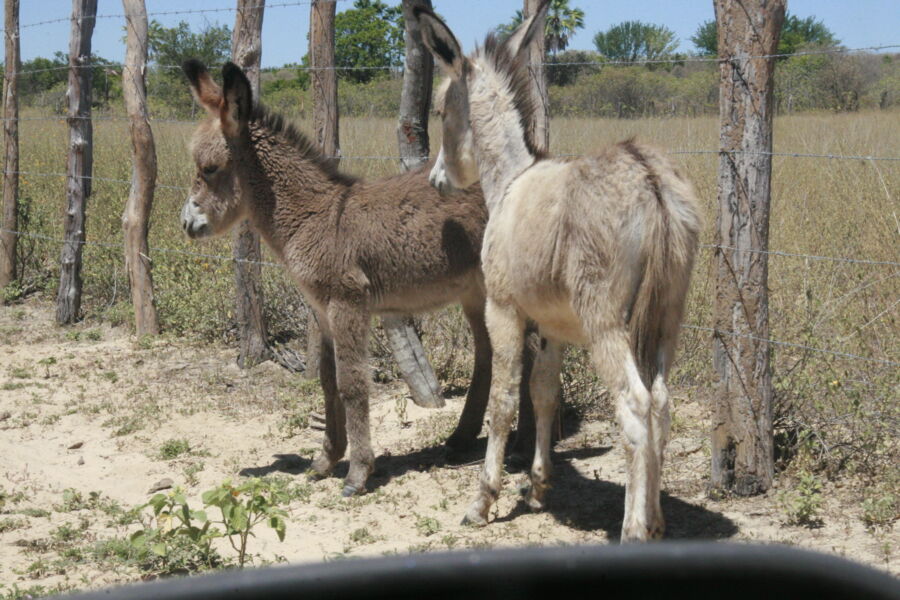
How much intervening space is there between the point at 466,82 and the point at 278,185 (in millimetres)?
1419

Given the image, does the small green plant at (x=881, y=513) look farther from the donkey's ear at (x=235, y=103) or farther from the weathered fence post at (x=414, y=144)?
the donkey's ear at (x=235, y=103)

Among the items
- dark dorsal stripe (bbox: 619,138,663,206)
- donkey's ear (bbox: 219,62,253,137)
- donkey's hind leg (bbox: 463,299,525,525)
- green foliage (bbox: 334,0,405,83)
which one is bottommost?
donkey's hind leg (bbox: 463,299,525,525)

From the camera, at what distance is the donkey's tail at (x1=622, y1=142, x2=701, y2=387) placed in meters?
4.24

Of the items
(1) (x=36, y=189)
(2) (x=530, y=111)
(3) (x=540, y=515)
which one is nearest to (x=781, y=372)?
(3) (x=540, y=515)

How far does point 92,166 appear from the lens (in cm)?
1398

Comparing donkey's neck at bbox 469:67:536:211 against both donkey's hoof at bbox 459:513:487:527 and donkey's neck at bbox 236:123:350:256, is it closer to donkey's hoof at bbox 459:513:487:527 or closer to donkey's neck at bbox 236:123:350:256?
donkey's neck at bbox 236:123:350:256

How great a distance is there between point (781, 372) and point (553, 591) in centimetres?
488

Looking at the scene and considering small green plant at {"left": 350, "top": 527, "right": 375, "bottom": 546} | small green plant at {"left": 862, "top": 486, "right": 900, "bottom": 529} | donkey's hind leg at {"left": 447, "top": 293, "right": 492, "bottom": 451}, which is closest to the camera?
small green plant at {"left": 862, "top": 486, "right": 900, "bottom": 529}

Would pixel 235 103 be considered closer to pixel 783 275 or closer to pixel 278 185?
pixel 278 185

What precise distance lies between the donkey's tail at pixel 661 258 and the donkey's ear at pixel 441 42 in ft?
4.38

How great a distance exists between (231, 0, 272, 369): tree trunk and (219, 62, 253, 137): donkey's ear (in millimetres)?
1316

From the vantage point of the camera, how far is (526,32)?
18.0 feet

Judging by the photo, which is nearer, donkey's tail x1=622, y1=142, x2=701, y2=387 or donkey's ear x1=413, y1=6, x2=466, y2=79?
donkey's tail x1=622, y1=142, x2=701, y2=387

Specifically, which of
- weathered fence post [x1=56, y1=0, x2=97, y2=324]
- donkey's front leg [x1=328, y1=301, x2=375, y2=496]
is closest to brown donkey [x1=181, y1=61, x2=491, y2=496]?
donkey's front leg [x1=328, y1=301, x2=375, y2=496]
